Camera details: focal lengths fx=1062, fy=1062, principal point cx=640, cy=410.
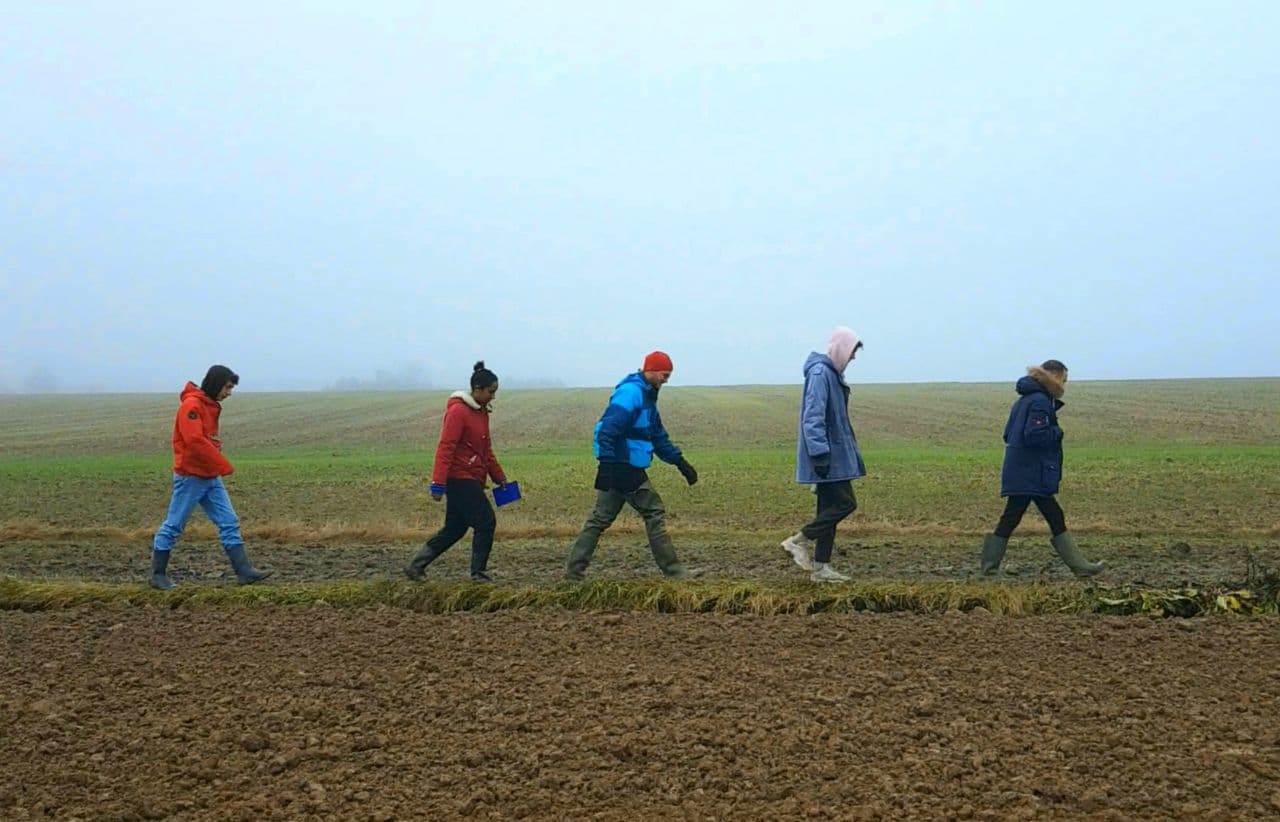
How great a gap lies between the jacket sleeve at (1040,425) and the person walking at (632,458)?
2.69m

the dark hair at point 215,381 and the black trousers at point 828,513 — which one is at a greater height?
the dark hair at point 215,381

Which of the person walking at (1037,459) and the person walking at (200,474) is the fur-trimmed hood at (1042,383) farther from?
the person walking at (200,474)

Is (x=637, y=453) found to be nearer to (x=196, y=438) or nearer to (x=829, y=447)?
(x=829, y=447)

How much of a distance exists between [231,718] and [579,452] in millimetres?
23726

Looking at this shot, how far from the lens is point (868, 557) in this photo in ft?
34.7

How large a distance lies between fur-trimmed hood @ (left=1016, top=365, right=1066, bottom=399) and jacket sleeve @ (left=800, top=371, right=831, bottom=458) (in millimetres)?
1618

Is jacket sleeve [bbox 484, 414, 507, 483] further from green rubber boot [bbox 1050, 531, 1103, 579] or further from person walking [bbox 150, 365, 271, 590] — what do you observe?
green rubber boot [bbox 1050, 531, 1103, 579]

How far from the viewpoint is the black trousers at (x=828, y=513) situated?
828cm

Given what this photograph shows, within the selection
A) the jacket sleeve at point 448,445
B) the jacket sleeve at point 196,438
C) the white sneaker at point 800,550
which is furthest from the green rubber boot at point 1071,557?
the jacket sleeve at point 196,438

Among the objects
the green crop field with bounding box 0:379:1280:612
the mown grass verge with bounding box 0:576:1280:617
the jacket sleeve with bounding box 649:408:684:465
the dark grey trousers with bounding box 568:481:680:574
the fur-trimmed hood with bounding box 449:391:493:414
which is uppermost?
the fur-trimmed hood with bounding box 449:391:493:414

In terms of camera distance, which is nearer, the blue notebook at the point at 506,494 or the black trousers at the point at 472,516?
the black trousers at the point at 472,516

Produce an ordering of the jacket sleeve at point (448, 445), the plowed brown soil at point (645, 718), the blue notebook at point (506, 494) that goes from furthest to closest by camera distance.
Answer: the blue notebook at point (506, 494), the jacket sleeve at point (448, 445), the plowed brown soil at point (645, 718)

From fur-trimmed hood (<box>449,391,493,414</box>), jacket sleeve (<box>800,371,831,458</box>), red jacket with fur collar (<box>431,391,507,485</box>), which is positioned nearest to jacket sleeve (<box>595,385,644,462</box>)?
red jacket with fur collar (<box>431,391,507,485</box>)

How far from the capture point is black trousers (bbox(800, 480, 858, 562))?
27.2ft
